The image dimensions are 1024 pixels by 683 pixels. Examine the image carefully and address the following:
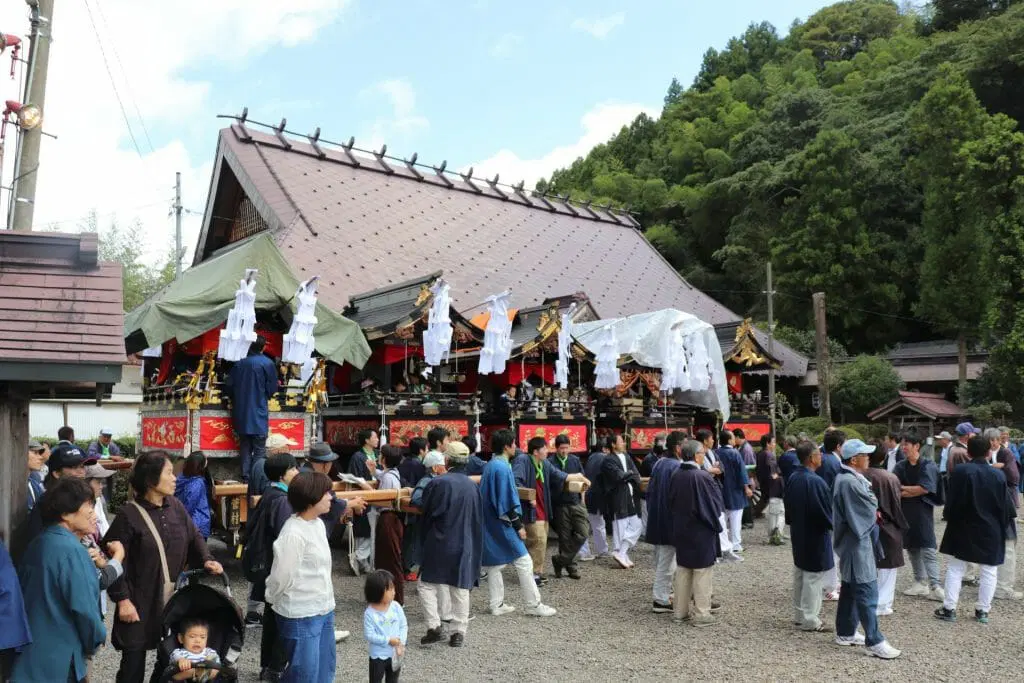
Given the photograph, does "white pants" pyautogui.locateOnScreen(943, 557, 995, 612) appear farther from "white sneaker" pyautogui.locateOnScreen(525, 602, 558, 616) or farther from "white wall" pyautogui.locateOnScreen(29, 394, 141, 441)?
"white wall" pyautogui.locateOnScreen(29, 394, 141, 441)

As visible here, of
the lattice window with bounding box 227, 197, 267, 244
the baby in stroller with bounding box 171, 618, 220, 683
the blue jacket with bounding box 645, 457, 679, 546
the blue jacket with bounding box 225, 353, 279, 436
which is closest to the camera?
the baby in stroller with bounding box 171, 618, 220, 683

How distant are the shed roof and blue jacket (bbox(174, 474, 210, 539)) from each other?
9.77 ft

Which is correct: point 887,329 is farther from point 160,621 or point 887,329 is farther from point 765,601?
point 160,621

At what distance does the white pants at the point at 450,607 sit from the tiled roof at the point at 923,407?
20732mm

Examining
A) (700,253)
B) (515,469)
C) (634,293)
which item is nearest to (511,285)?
(634,293)

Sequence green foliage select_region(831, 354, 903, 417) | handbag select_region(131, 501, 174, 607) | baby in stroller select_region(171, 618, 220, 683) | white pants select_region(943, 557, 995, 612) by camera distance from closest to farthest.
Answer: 1. baby in stroller select_region(171, 618, 220, 683)
2. handbag select_region(131, 501, 174, 607)
3. white pants select_region(943, 557, 995, 612)
4. green foliage select_region(831, 354, 903, 417)

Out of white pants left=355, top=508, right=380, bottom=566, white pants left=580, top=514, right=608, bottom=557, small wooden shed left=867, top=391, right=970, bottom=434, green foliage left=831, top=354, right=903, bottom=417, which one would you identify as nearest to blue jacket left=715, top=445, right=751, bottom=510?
white pants left=580, top=514, right=608, bottom=557

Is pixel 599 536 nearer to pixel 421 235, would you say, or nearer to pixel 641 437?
pixel 641 437

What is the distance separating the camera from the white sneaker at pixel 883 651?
6.13 m

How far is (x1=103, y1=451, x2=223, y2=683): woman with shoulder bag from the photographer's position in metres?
4.31

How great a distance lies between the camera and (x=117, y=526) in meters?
4.42

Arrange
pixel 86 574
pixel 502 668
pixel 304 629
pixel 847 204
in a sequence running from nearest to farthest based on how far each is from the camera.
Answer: pixel 86 574
pixel 304 629
pixel 502 668
pixel 847 204

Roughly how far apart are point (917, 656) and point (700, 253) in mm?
36029

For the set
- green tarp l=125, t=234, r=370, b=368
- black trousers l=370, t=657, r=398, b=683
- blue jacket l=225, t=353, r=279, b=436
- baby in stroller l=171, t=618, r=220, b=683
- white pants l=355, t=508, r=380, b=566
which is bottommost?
white pants l=355, t=508, r=380, b=566
